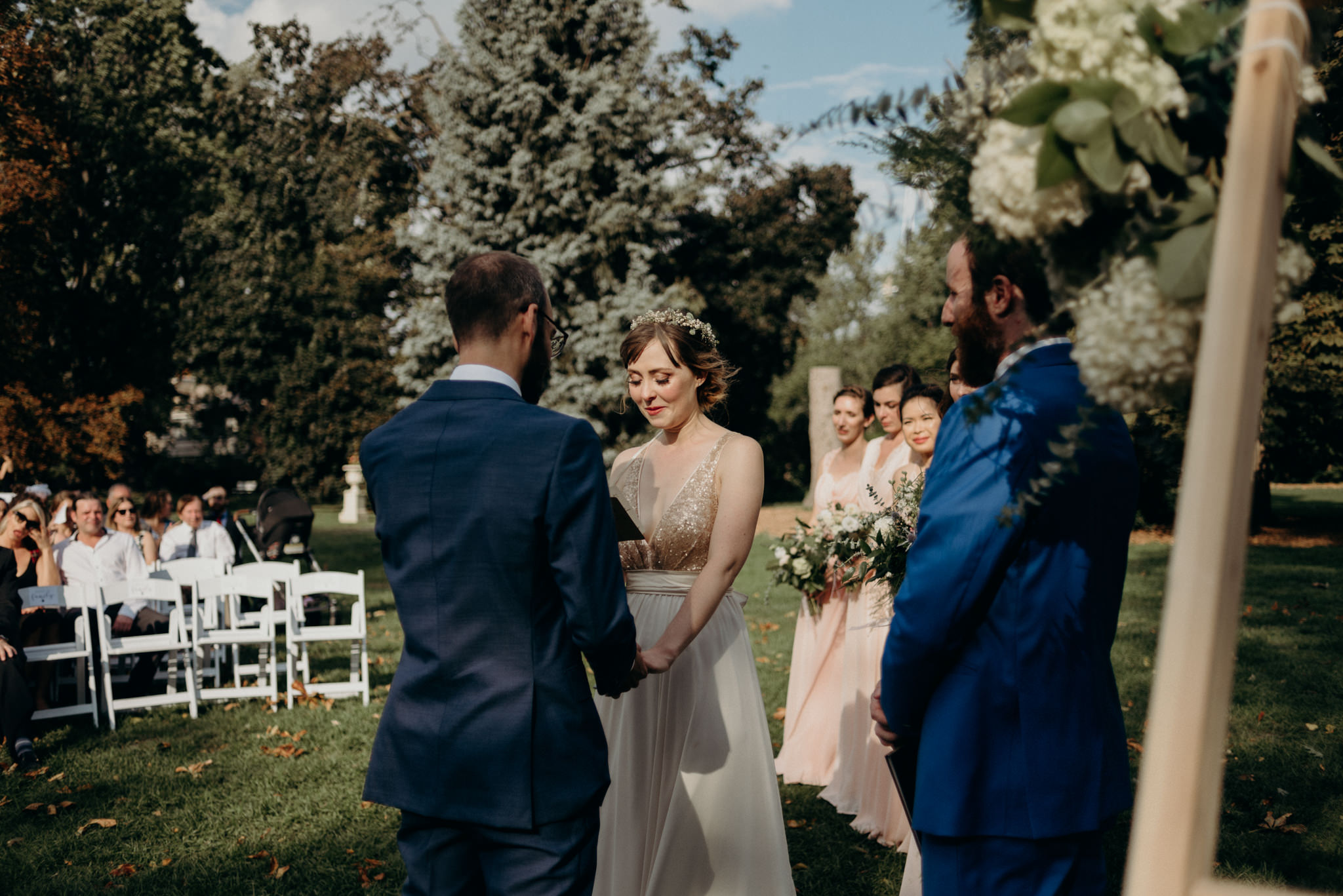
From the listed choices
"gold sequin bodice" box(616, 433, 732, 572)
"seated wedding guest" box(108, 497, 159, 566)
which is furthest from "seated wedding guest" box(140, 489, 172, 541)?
"gold sequin bodice" box(616, 433, 732, 572)

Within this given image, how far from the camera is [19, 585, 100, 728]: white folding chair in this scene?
757cm

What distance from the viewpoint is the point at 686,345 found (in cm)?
391

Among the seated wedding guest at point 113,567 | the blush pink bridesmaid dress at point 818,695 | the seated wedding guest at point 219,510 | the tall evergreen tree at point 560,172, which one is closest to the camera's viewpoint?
the blush pink bridesmaid dress at point 818,695

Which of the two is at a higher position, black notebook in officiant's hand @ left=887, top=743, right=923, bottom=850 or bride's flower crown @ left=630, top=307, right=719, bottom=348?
bride's flower crown @ left=630, top=307, right=719, bottom=348

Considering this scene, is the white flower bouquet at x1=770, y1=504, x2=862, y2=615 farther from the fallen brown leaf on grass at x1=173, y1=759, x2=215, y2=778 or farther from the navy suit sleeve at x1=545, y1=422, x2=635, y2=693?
the fallen brown leaf on grass at x1=173, y1=759, x2=215, y2=778

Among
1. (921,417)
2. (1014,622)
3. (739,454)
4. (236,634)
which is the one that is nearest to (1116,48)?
(1014,622)

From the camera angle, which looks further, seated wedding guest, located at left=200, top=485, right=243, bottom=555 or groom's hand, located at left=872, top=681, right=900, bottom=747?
seated wedding guest, located at left=200, top=485, right=243, bottom=555

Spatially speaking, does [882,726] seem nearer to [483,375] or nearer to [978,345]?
[978,345]

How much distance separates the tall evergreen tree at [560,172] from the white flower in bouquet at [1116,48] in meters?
24.6

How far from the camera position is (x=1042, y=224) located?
5.35ft

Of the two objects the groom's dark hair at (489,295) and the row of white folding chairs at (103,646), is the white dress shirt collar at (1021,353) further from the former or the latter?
the row of white folding chairs at (103,646)

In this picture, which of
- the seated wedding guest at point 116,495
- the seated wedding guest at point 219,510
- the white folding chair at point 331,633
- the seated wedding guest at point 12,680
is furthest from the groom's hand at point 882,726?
the seated wedding guest at point 219,510

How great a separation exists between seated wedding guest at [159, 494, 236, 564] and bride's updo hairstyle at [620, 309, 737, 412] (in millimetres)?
8429

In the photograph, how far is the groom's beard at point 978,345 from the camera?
91.0 inches
